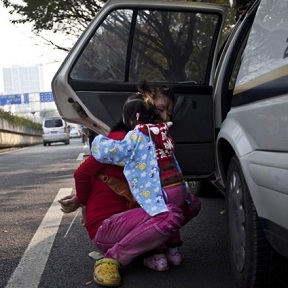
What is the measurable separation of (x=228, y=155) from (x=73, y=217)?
2.38 meters

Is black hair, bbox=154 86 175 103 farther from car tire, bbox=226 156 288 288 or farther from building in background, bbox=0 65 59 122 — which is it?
building in background, bbox=0 65 59 122

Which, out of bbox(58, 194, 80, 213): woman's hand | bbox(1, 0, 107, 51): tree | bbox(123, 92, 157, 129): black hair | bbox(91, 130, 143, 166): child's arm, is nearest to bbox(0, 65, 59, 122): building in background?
bbox(1, 0, 107, 51): tree

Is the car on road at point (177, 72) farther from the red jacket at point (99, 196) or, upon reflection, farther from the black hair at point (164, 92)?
the red jacket at point (99, 196)

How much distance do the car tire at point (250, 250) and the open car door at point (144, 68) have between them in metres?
1.09

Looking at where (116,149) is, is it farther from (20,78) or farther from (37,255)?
(20,78)

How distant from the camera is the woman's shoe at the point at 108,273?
2.84m

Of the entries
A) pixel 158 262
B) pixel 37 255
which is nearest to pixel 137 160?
pixel 158 262

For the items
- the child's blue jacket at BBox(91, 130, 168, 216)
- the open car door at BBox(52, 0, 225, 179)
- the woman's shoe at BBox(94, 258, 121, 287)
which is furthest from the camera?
the open car door at BBox(52, 0, 225, 179)

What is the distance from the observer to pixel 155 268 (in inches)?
123

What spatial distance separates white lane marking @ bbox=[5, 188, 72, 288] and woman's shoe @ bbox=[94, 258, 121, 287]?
1.40 ft

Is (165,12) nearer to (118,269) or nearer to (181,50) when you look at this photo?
(181,50)

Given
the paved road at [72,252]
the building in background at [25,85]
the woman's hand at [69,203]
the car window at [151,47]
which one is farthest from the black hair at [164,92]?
the building in background at [25,85]

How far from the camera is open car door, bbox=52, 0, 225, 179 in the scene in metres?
3.75

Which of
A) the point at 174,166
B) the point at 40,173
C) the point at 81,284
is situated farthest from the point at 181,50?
the point at 40,173
